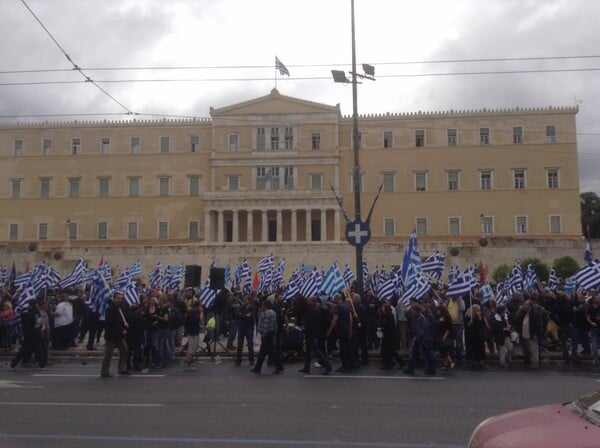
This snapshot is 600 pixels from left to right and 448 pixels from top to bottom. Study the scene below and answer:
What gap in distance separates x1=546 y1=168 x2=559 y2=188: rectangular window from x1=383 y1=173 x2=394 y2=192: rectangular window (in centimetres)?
1437

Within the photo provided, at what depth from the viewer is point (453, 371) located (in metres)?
13.1

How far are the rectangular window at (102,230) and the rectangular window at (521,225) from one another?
39.4 meters

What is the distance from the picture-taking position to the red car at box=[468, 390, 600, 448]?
11.5 feet

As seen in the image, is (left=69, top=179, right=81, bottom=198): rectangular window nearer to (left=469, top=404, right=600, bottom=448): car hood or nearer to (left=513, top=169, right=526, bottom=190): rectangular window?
(left=513, top=169, right=526, bottom=190): rectangular window

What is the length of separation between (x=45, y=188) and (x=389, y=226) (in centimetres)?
3453

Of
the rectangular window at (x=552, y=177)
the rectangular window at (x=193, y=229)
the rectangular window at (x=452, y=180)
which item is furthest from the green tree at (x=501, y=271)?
the rectangular window at (x=193, y=229)

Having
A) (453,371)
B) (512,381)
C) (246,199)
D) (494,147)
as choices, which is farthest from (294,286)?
(494,147)

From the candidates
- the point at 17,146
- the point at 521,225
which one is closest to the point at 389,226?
the point at 521,225

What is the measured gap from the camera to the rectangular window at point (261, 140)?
62.4m

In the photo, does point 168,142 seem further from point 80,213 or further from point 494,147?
point 494,147

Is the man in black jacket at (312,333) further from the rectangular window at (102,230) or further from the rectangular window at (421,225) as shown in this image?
the rectangular window at (102,230)

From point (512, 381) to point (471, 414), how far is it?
3.66m

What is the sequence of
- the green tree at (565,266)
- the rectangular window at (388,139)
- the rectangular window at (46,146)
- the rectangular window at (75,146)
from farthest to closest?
the rectangular window at (46,146), the rectangular window at (75,146), the rectangular window at (388,139), the green tree at (565,266)

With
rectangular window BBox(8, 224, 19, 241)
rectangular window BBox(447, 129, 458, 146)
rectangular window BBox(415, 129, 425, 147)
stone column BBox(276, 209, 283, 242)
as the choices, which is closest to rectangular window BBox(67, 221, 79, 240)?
rectangular window BBox(8, 224, 19, 241)
